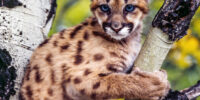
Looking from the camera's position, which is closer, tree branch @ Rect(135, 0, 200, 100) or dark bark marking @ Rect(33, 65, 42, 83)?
tree branch @ Rect(135, 0, 200, 100)

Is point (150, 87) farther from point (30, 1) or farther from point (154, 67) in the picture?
point (30, 1)

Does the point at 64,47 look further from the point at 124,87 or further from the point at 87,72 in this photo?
the point at 124,87

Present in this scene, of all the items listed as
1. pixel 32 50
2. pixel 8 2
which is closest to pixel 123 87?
pixel 32 50

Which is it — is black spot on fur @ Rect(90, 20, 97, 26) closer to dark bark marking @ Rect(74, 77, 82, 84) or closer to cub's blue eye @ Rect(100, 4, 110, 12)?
cub's blue eye @ Rect(100, 4, 110, 12)

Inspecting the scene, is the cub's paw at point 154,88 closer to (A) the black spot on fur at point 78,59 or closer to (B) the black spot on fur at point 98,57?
(B) the black spot on fur at point 98,57

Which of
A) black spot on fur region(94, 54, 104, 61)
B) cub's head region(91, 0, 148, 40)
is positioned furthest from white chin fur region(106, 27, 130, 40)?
black spot on fur region(94, 54, 104, 61)

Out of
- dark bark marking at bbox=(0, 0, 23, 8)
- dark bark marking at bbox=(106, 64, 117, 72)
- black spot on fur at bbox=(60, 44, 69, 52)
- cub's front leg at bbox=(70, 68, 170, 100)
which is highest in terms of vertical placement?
dark bark marking at bbox=(0, 0, 23, 8)

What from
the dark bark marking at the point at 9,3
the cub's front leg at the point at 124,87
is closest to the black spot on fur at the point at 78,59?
the cub's front leg at the point at 124,87
